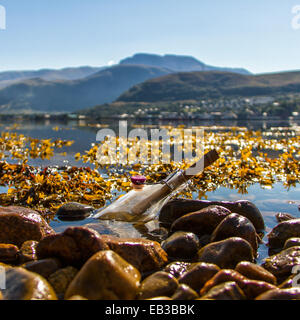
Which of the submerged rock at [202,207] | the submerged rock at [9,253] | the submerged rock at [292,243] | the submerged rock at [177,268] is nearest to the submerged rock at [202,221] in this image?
the submerged rock at [202,207]

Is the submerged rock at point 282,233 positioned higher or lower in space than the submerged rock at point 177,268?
higher

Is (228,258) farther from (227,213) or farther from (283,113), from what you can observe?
(283,113)

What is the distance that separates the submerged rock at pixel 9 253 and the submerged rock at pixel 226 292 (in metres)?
2.91

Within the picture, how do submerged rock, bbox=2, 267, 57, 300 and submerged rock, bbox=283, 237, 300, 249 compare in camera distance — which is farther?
submerged rock, bbox=283, 237, 300, 249

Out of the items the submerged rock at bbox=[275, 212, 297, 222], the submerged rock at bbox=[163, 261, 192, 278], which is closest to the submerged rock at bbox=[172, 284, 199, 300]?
the submerged rock at bbox=[163, 261, 192, 278]

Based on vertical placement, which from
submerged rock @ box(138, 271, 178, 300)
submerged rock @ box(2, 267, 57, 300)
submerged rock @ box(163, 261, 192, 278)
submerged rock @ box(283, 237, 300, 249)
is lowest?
submerged rock @ box(163, 261, 192, 278)

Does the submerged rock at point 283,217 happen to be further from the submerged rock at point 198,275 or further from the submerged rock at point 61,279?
the submerged rock at point 61,279

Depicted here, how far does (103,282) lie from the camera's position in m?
4.00

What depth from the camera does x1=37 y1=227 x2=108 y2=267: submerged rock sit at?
4820 mm

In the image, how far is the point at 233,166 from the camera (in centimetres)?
1350

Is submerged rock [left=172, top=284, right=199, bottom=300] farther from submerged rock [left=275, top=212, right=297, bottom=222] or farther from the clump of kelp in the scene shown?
submerged rock [left=275, top=212, right=297, bottom=222]

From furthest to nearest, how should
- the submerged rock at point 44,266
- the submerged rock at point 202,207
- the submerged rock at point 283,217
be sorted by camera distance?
the submerged rock at point 283,217 < the submerged rock at point 202,207 < the submerged rock at point 44,266

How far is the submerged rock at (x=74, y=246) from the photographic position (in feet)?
15.8

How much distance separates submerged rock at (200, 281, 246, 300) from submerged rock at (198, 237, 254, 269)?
1.06 m
